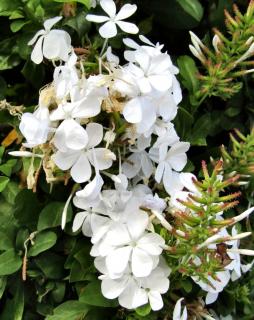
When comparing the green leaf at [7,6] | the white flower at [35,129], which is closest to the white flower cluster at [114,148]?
the white flower at [35,129]

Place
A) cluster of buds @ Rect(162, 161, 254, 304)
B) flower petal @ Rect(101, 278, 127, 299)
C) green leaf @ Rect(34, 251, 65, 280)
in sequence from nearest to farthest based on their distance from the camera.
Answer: cluster of buds @ Rect(162, 161, 254, 304) < flower petal @ Rect(101, 278, 127, 299) < green leaf @ Rect(34, 251, 65, 280)

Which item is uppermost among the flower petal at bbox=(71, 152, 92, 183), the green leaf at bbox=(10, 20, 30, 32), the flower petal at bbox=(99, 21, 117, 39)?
the flower petal at bbox=(99, 21, 117, 39)

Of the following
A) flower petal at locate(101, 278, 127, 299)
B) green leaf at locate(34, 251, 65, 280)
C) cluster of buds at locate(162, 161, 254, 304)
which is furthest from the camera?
green leaf at locate(34, 251, 65, 280)

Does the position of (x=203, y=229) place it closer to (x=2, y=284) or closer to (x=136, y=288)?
(x=136, y=288)

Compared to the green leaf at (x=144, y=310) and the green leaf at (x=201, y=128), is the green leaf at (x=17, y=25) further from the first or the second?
the green leaf at (x=144, y=310)

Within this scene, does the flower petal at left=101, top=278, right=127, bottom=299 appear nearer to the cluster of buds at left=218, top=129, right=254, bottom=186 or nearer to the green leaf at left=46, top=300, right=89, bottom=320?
the green leaf at left=46, top=300, right=89, bottom=320

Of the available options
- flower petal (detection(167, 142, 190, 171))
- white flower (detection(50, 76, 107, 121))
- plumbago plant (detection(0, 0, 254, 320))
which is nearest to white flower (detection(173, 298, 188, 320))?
plumbago plant (detection(0, 0, 254, 320))

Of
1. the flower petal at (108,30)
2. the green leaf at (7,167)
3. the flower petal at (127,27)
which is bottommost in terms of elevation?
the green leaf at (7,167)
